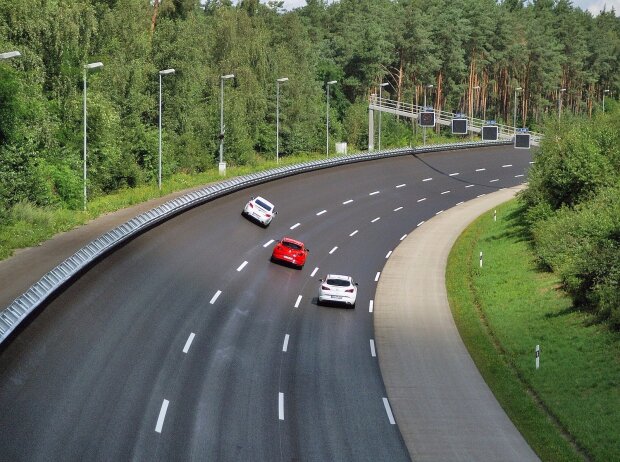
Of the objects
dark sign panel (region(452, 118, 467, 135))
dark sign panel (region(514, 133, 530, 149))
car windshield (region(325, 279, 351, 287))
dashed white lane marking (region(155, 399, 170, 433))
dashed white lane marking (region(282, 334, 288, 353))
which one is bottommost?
dashed white lane marking (region(282, 334, 288, 353))

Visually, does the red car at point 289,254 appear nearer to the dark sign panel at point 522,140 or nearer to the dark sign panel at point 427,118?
the dark sign panel at point 522,140

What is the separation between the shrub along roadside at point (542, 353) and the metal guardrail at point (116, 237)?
1690cm

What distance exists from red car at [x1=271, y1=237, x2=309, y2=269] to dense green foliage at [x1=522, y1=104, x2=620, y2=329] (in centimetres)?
1334

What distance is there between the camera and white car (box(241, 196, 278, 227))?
2375 inches

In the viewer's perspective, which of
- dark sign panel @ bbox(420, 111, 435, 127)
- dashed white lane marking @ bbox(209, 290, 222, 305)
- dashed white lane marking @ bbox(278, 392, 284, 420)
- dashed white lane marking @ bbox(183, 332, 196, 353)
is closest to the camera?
dashed white lane marking @ bbox(278, 392, 284, 420)

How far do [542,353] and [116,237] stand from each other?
21.8 metres

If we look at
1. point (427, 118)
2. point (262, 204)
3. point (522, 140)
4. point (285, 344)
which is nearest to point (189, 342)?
point (285, 344)

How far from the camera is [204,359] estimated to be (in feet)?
116

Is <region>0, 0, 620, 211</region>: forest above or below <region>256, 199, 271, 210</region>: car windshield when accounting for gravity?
above

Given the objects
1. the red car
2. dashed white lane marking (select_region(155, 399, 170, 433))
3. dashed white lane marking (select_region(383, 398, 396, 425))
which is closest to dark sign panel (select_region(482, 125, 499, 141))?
the red car

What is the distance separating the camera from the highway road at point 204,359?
89.2 ft

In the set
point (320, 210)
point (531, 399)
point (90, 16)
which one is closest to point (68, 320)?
point (531, 399)

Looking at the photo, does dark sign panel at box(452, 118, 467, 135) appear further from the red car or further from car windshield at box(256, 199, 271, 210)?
the red car

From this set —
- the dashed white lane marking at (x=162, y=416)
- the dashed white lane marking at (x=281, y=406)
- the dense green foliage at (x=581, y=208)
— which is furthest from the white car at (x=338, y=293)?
the dashed white lane marking at (x=162, y=416)
